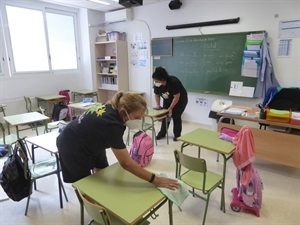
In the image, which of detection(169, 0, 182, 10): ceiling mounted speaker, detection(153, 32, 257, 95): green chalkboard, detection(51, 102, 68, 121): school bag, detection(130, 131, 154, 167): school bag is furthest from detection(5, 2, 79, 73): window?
detection(130, 131, 154, 167): school bag

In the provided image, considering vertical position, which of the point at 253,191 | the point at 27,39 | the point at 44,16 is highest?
the point at 44,16

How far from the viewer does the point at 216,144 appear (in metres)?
2.19

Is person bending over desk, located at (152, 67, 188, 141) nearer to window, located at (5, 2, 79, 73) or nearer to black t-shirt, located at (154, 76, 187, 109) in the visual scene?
black t-shirt, located at (154, 76, 187, 109)

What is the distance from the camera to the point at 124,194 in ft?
4.46

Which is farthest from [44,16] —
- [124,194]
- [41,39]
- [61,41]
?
[124,194]

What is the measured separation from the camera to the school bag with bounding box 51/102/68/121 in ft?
16.8

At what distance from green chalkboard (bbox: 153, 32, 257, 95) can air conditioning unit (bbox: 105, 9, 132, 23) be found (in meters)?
1.49

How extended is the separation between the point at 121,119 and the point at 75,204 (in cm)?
143

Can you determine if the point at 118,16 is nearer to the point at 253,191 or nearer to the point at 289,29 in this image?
the point at 289,29

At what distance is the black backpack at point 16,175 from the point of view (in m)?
2.01

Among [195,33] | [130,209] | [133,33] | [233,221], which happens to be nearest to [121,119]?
[130,209]

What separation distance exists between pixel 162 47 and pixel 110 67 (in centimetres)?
174

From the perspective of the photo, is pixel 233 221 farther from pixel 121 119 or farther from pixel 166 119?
pixel 166 119

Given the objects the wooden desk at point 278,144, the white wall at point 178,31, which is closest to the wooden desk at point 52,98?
the white wall at point 178,31
